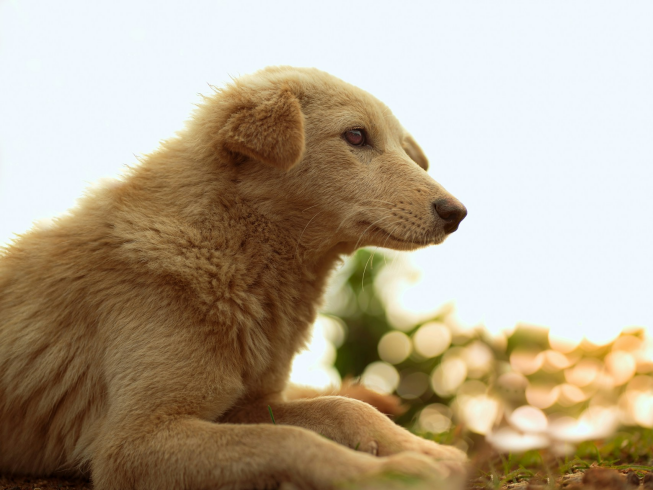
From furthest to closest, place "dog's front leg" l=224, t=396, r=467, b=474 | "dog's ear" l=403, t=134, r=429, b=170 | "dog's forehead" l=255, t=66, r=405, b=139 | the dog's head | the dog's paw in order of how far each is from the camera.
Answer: "dog's ear" l=403, t=134, r=429, b=170, "dog's forehead" l=255, t=66, r=405, b=139, the dog's head, "dog's front leg" l=224, t=396, r=467, b=474, the dog's paw

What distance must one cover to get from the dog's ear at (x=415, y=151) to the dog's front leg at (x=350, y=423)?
2189 mm

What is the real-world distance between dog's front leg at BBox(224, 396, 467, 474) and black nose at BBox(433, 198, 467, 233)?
4.13 ft

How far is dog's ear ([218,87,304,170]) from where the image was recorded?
318cm

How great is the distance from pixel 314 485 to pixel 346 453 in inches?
7.3

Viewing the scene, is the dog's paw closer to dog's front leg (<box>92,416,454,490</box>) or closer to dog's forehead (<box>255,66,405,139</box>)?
dog's front leg (<box>92,416,454,490</box>)

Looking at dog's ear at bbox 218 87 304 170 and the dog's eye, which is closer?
dog's ear at bbox 218 87 304 170

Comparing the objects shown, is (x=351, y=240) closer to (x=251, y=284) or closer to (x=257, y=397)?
(x=251, y=284)

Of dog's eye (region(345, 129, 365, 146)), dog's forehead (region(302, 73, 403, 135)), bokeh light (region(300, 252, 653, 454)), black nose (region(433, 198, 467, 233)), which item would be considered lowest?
bokeh light (region(300, 252, 653, 454))

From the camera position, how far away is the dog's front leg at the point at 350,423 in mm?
2605

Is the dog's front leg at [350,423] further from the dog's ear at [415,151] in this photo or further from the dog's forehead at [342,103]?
the dog's ear at [415,151]

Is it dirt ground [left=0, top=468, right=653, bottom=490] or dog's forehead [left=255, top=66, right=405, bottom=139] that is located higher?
dog's forehead [left=255, top=66, right=405, bottom=139]

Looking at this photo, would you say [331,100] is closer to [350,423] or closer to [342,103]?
[342,103]

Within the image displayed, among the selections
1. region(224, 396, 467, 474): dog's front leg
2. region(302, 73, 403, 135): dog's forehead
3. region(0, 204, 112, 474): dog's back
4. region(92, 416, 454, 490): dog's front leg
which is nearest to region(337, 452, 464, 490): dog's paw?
region(92, 416, 454, 490): dog's front leg

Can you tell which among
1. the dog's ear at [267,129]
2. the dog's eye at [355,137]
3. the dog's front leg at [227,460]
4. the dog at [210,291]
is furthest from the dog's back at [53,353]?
the dog's eye at [355,137]
